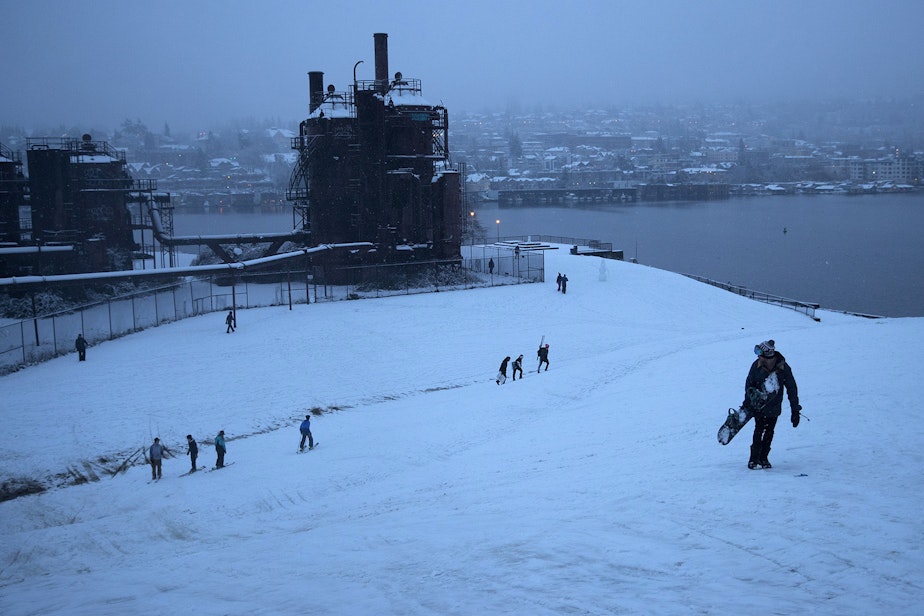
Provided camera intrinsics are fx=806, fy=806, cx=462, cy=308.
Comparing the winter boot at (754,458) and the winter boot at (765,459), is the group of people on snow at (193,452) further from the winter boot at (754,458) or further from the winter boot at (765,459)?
the winter boot at (765,459)

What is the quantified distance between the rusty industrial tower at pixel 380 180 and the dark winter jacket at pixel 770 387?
38014mm

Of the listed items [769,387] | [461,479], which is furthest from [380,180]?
[769,387]

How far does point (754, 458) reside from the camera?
1241cm

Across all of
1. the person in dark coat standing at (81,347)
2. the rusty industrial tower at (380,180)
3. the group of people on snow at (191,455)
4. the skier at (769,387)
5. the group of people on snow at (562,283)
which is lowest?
the group of people on snow at (191,455)

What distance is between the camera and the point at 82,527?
16312mm

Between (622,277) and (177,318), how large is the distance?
26.3m

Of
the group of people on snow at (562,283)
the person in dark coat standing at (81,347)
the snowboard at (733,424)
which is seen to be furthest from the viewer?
the group of people on snow at (562,283)

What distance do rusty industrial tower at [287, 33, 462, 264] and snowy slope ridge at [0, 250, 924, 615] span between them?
14471mm

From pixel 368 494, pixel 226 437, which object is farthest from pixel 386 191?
pixel 368 494

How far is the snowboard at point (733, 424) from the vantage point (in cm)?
1301

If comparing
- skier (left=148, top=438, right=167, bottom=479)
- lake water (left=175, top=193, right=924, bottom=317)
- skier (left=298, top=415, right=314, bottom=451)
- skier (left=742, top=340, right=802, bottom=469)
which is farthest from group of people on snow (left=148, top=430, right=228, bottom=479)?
lake water (left=175, top=193, right=924, bottom=317)

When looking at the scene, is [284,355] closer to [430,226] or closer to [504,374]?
[504,374]

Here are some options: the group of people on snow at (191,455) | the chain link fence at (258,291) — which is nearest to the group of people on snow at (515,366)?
the group of people on snow at (191,455)

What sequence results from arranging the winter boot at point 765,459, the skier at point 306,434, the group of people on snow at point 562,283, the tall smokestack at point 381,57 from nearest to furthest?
the winter boot at point 765,459
the skier at point 306,434
the group of people on snow at point 562,283
the tall smokestack at point 381,57
